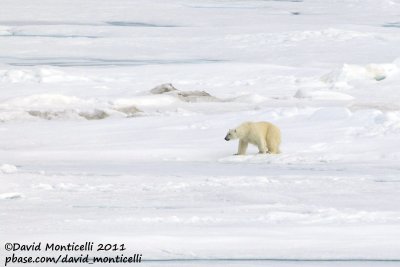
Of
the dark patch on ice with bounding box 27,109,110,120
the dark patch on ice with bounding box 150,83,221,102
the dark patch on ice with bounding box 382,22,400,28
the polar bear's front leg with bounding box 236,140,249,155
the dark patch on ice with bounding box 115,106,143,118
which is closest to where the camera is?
the polar bear's front leg with bounding box 236,140,249,155

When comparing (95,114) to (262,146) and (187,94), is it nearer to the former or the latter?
(187,94)

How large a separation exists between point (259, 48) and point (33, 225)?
1402cm

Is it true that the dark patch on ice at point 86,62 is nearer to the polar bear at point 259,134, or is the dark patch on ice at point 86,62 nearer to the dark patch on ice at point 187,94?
the dark patch on ice at point 187,94

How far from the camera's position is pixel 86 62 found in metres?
17.2

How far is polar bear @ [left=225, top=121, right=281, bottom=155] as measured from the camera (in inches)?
305

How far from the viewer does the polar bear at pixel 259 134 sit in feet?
25.5

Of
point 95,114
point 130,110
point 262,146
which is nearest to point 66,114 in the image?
point 95,114

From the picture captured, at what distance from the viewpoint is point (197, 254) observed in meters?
4.54

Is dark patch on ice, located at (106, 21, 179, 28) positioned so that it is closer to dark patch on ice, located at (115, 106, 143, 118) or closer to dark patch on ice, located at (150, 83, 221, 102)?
dark patch on ice, located at (150, 83, 221, 102)

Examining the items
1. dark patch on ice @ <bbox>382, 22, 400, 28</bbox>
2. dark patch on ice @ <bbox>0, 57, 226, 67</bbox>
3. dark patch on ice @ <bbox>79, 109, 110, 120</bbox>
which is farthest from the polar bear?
dark patch on ice @ <bbox>382, 22, 400, 28</bbox>

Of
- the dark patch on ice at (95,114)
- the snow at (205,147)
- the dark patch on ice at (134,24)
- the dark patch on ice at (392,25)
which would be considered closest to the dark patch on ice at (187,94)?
the snow at (205,147)

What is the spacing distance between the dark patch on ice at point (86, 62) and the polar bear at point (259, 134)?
29.8 feet

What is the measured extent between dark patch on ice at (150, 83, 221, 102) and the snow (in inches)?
1.9

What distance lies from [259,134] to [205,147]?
3.05 ft
